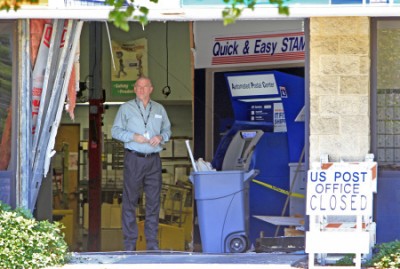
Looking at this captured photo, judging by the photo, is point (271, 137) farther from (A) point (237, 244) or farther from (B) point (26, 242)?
(B) point (26, 242)

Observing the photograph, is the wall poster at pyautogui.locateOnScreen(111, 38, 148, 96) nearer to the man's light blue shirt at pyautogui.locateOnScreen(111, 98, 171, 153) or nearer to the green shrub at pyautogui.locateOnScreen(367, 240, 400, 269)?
the man's light blue shirt at pyautogui.locateOnScreen(111, 98, 171, 153)

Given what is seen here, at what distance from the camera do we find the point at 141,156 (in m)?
11.7

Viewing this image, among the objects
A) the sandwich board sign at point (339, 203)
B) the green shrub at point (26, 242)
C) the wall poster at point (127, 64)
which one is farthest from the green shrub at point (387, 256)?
the wall poster at point (127, 64)

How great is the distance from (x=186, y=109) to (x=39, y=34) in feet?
14.0

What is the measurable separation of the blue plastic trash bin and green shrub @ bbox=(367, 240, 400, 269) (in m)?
1.75

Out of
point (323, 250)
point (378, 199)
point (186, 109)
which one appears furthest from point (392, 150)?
point (186, 109)

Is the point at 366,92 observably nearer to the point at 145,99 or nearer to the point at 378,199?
the point at 378,199

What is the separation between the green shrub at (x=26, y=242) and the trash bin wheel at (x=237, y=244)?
1960mm

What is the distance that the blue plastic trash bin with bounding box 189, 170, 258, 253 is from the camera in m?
11.6

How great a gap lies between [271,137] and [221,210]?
48.5 inches

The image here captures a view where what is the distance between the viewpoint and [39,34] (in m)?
10.9

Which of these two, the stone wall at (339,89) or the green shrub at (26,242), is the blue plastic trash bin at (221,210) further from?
the green shrub at (26,242)

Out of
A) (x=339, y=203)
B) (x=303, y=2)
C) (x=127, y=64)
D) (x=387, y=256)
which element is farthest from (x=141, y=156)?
(x=127, y=64)

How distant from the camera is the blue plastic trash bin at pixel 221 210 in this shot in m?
11.6
